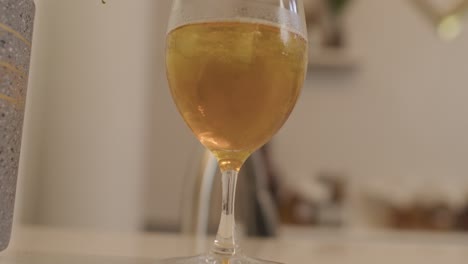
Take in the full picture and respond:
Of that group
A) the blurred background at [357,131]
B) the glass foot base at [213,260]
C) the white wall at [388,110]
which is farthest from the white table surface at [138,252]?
the white wall at [388,110]

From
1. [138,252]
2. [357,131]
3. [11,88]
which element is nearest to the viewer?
[11,88]

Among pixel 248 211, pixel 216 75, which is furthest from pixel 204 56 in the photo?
pixel 248 211

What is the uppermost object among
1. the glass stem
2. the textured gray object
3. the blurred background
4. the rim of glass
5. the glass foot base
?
the blurred background

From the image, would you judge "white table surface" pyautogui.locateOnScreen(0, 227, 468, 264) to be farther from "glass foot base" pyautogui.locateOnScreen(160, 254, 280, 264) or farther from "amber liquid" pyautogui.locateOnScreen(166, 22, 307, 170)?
"amber liquid" pyautogui.locateOnScreen(166, 22, 307, 170)

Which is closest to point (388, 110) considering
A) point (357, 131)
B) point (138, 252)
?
point (357, 131)

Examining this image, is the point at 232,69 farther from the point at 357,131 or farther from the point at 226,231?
the point at 357,131

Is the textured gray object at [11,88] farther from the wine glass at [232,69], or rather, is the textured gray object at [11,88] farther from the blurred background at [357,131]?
the blurred background at [357,131]

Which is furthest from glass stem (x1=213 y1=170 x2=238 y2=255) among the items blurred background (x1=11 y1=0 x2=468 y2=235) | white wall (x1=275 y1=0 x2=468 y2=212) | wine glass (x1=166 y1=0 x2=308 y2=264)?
white wall (x1=275 y1=0 x2=468 y2=212)
